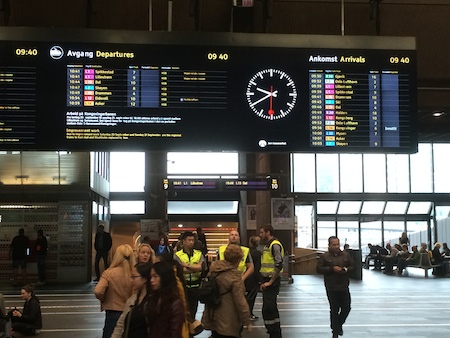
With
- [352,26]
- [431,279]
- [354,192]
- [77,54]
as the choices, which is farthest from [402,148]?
[354,192]

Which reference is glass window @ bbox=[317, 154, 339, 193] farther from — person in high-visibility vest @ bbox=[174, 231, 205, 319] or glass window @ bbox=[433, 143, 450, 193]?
person in high-visibility vest @ bbox=[174, 231, 205, 319]

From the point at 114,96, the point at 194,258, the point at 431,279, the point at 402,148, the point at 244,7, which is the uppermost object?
the point at 244,7

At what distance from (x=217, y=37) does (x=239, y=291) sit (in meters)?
2.57

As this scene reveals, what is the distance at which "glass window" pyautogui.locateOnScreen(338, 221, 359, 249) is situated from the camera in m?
34.1

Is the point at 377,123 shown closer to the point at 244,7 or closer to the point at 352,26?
the point at 352,26

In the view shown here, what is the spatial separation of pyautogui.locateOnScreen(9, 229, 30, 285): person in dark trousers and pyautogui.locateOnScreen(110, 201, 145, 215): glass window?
53.1ft

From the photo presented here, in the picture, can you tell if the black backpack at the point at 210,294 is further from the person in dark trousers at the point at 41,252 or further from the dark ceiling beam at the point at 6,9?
the person in dark trousers at the point at 41,252

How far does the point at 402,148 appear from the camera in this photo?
6473 mm

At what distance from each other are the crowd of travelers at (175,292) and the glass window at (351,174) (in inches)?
1016

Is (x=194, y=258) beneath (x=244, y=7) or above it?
beneath

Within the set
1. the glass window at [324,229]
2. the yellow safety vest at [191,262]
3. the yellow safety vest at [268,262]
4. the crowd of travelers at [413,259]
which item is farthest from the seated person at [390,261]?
the yellow safety vest at [191,262]

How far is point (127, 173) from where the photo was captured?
117 feet

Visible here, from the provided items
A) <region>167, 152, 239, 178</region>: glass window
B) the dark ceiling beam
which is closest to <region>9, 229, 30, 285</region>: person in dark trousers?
the dark ceiling beam

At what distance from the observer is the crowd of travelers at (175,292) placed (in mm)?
4180
